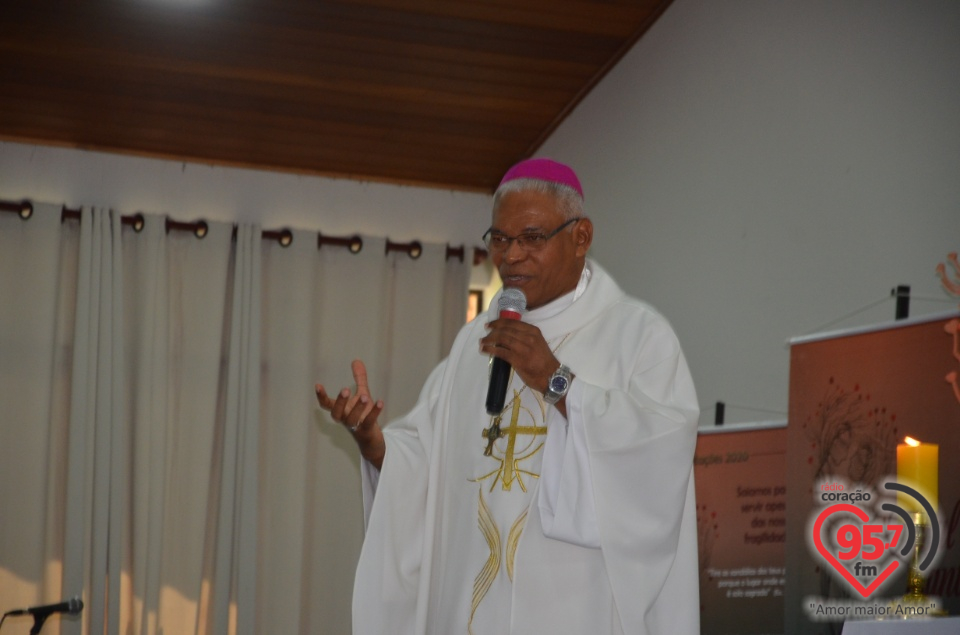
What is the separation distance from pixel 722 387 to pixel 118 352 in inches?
139

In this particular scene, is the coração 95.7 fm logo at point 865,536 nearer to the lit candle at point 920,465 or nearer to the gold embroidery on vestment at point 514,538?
the lit candle at point 920,465

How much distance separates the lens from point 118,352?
21.7 feet

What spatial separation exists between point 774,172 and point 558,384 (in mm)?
2467

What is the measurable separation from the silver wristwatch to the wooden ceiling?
3.21 metres

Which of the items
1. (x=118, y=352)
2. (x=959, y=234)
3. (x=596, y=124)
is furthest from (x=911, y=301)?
(x=118, y=352)

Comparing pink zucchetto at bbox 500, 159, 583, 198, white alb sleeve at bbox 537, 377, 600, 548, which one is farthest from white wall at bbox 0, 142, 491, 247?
white alb sleeve at bbox 537, 377, 600, 548

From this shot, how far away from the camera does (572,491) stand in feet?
8.12

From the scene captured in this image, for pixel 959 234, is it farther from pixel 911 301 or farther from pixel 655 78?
pixel 655 78

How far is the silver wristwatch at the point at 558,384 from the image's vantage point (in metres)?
2.41

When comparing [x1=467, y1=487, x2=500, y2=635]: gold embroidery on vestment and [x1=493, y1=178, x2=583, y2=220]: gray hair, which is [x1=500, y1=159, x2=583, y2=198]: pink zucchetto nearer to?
[x1=493, y1=178, x2=583, y2=220]: gray hair

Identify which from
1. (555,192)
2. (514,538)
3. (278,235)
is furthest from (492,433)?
(278,235)

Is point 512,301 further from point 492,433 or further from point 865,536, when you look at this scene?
point 865,536

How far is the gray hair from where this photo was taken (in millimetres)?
2762

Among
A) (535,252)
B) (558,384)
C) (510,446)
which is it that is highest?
(535,252)
